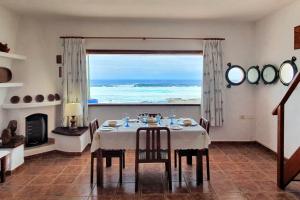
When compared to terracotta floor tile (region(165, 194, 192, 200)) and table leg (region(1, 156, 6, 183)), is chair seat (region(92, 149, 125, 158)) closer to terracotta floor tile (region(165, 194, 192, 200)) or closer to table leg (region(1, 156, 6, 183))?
terracotta floor tile (region(165, 194, 192, 200))

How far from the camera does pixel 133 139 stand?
3.67 metres

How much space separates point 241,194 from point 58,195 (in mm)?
2164

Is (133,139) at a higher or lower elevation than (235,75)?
lower

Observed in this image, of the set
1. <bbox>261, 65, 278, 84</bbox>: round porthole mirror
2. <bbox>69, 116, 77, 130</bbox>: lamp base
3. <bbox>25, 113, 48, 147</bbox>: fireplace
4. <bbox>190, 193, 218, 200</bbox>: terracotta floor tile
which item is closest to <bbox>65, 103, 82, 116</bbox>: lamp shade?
<bbox>69, 116, 77, 130</bbox>: lamp base

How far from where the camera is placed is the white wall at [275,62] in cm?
454

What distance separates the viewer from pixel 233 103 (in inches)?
240

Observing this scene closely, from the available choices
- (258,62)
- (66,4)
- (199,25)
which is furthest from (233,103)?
(66,4)

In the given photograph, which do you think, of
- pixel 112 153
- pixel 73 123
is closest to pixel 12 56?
pixel 73 123

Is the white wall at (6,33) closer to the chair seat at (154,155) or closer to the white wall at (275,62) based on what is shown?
the chair seat at (154,155)

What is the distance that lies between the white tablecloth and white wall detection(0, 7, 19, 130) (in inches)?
87.0

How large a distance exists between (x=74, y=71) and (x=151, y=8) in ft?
6.57

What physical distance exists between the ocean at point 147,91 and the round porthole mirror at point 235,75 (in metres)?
0.60

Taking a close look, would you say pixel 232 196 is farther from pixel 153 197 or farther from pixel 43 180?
pixel 43 180

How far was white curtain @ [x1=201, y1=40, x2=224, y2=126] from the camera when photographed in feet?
19.4
